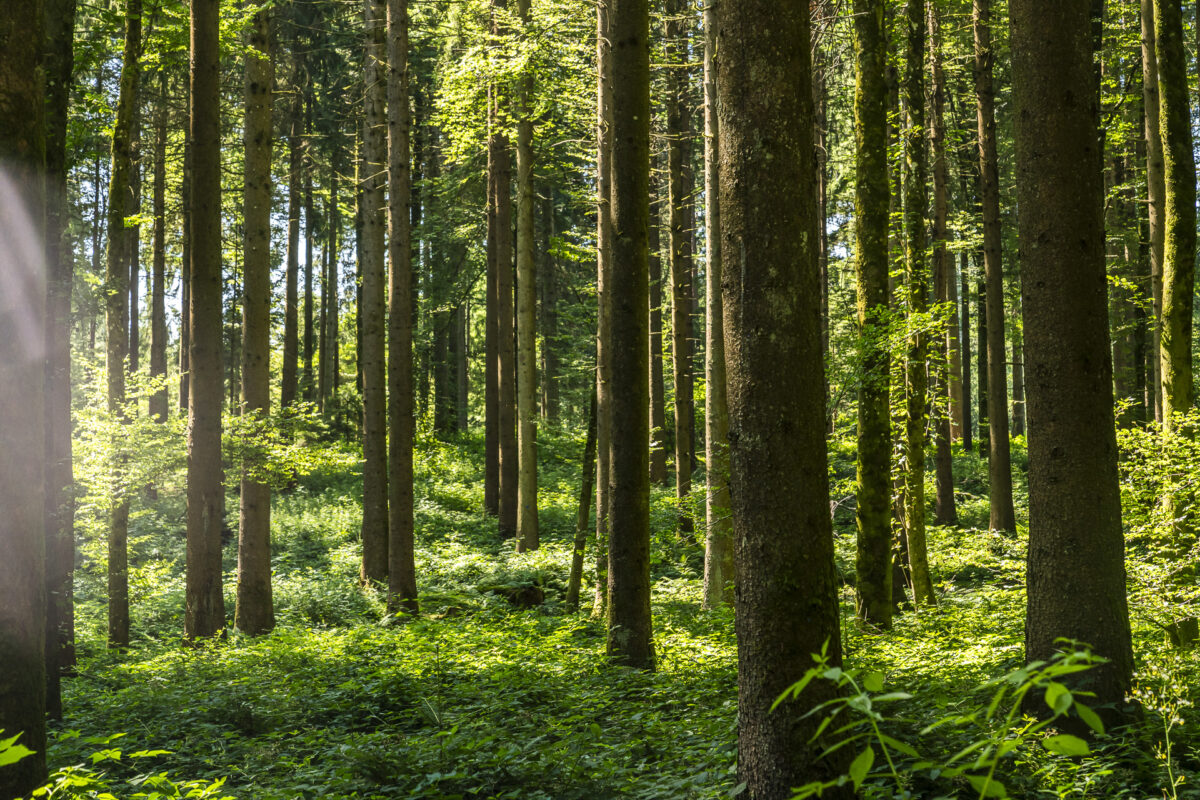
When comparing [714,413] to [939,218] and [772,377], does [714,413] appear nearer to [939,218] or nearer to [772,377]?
[772,377]

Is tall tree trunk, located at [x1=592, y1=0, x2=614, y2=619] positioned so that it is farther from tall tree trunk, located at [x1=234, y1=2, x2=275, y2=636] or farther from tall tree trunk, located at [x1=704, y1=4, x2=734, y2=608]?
tall tree trunk, located at [x1=234, y1=2, x2=275, y2=636]

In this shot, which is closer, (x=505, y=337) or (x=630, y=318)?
(x=630, y=318)

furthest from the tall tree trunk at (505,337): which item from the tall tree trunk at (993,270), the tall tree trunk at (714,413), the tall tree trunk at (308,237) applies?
the tall tree trunk at (308,237)

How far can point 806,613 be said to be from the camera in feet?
11.6

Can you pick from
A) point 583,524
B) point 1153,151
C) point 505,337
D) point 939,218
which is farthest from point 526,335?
point 1153,151

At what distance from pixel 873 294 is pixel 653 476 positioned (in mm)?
13029

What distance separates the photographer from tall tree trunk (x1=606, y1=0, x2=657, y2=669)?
775 centimetres

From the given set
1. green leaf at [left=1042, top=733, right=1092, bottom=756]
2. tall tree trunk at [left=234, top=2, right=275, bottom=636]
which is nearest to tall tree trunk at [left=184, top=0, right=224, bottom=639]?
tall tree trunk at [left=234, top=2, right=275, bottom=636]

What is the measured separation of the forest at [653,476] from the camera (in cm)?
366

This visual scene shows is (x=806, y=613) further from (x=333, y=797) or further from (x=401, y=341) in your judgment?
(x=401, y=341)

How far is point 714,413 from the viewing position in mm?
10984

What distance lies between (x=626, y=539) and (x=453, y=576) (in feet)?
26.3

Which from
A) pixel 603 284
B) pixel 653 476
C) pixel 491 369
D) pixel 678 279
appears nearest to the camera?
pixel 603 284

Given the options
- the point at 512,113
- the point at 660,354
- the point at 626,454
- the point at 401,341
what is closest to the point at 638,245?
the point at 626,454
